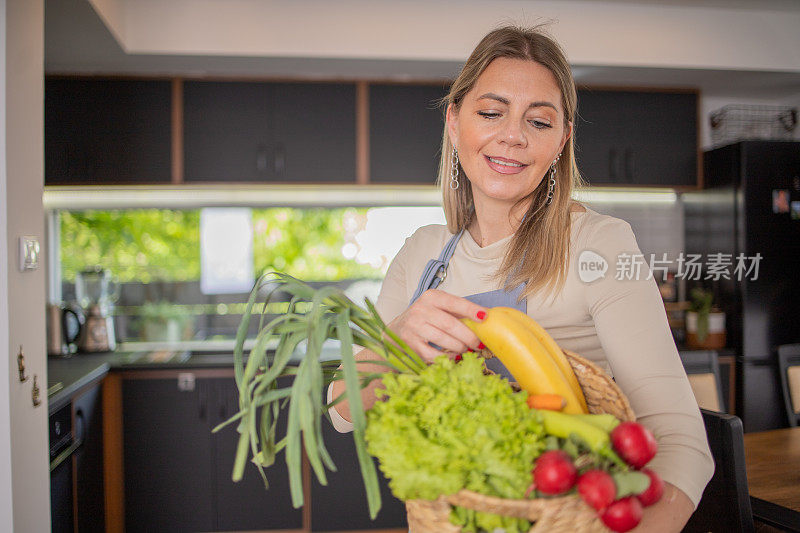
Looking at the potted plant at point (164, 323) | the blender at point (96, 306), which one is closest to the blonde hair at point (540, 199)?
the blender at point (96, 306)

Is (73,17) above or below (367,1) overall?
below

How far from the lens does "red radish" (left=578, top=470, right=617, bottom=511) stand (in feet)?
2.12

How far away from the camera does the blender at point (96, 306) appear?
10.9ft

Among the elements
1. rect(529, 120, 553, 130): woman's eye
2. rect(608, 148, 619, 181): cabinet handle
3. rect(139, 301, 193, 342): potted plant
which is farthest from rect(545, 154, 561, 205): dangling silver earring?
rect(139, 301, 193, 342): potted plant

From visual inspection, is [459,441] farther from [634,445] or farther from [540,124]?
[540,124]

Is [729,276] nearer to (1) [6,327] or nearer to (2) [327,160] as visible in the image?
(2) [327,160]

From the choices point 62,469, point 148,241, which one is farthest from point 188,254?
point 62,469

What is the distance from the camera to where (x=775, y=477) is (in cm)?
178

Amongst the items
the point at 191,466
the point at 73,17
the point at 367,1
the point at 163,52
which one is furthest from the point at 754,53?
the point at 191,466

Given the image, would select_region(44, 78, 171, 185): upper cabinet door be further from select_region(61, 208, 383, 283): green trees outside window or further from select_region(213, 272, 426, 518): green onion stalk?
select_region(213, 272, 426, 518): green onion stalk

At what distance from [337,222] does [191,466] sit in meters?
1.77

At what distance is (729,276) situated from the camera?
140 inches

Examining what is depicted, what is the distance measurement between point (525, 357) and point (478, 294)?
39 cm

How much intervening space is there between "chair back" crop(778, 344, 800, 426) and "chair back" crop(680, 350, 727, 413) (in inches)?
15.6
